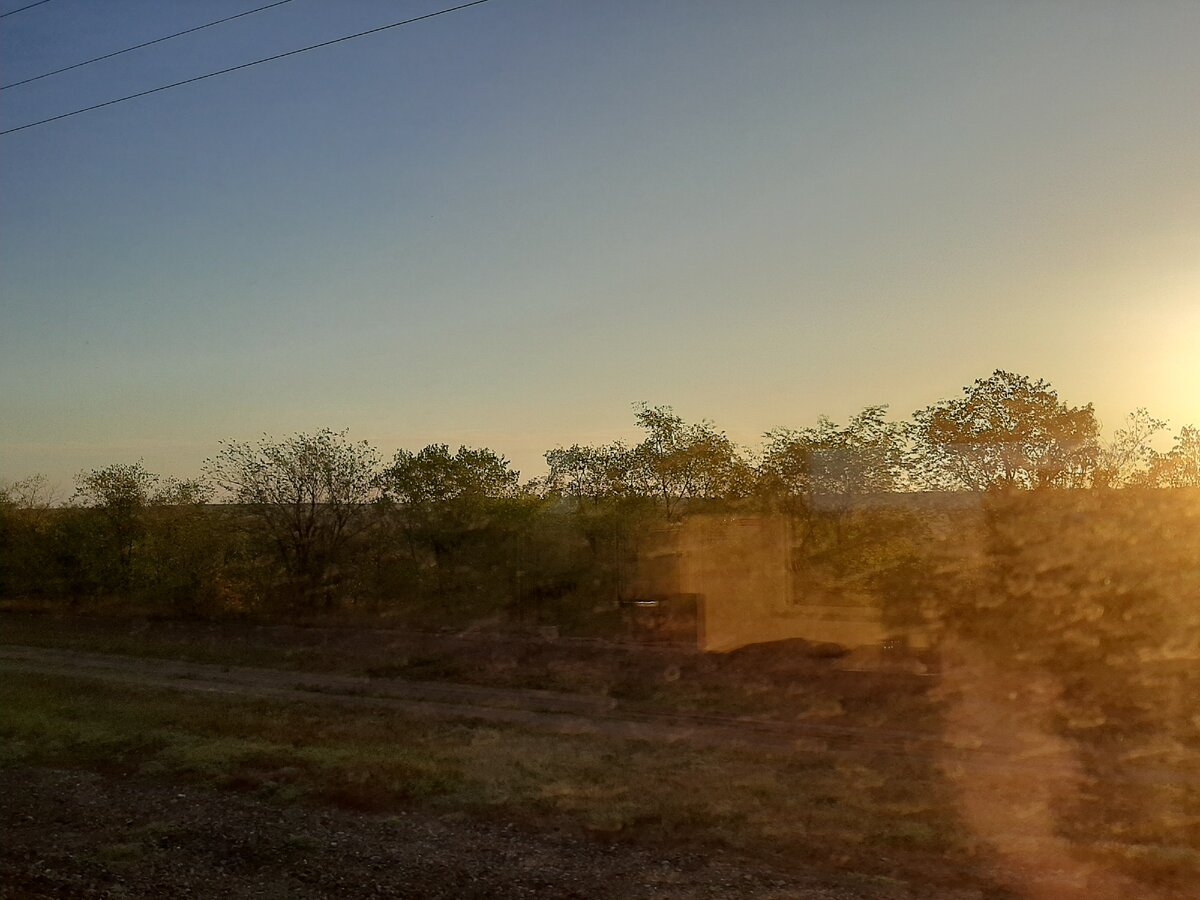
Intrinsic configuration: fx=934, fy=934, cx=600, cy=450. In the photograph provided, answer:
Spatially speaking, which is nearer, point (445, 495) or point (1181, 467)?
point (1181, 467)

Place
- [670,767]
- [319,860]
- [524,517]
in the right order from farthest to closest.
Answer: [524,517] < [670,767] < [319,860]

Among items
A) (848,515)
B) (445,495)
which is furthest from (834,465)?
(445,495)

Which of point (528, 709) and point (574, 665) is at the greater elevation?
point (574, 665)

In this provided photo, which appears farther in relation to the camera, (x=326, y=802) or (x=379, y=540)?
(x=379, y=540)

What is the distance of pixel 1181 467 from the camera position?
18.9 meters

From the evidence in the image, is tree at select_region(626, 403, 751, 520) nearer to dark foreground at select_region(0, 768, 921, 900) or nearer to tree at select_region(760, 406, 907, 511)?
tree at select_region(760, 406, 907, 511)

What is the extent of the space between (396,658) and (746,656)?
9453 millimetres

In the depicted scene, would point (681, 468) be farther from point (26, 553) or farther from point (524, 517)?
point (26, 553)

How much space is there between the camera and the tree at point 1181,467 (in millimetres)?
18875

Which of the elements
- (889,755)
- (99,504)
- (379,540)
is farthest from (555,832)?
(99,504)

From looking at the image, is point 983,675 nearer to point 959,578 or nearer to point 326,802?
point 959,578

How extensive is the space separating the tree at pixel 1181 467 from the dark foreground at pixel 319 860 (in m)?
13.6

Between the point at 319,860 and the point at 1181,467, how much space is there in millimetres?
17694

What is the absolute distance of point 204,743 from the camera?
15.5m
